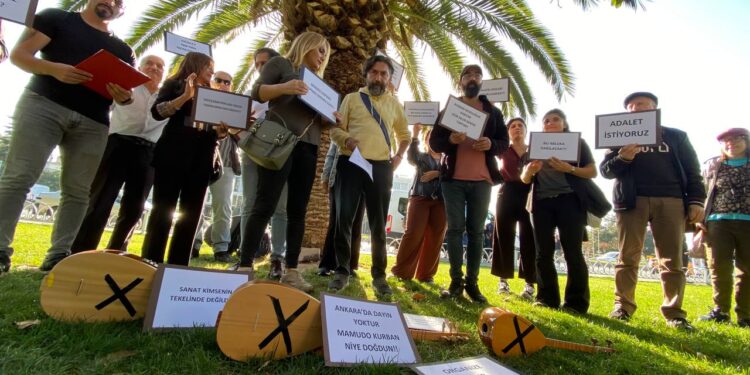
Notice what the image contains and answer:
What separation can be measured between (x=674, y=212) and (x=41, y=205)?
57.0 feet

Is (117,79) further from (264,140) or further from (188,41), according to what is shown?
(188,41)

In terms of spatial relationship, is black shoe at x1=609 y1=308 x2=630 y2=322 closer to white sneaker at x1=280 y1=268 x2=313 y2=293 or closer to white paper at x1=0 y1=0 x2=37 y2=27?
white sneaker at x1=280 y1=268 x2=313 y2=293

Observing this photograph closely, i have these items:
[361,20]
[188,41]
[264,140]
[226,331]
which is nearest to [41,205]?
[188,41]

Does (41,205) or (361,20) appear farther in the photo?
(41,205)

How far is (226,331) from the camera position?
1603 millimetres

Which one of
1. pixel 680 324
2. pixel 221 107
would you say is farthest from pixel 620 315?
pixel 221 107

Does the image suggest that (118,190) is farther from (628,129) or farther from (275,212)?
(628,129)

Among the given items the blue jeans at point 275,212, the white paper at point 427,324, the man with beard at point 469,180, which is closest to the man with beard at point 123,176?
the blue jeans at point 275,212

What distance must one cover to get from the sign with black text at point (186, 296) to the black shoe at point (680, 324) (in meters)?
3.48

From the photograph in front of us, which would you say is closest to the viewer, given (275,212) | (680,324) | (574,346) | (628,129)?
(574,346)

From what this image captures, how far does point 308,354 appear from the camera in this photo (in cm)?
173

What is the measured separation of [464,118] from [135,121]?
290cm

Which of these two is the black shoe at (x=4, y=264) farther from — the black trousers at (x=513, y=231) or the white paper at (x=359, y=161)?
the black trousers at (x=513, y=231)

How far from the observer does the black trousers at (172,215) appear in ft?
9.66
